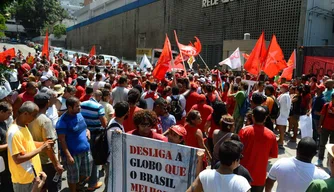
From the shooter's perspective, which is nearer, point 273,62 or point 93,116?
point 93,116

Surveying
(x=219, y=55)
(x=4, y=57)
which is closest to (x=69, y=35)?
(x=219, y=55)

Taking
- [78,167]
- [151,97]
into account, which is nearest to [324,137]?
[151,97]

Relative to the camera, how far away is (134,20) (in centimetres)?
4438

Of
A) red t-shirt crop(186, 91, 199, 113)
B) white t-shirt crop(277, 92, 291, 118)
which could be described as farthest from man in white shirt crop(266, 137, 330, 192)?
white t-shirt crop(277, 92, 291, 118)

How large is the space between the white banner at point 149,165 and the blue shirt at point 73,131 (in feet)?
3.50

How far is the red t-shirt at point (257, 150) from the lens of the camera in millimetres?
3484

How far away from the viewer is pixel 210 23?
27469mm

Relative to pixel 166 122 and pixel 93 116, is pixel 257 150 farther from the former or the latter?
pixel 93 116

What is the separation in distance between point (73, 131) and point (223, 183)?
7.68 feet

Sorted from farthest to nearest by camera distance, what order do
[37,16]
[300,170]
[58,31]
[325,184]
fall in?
[58,31]
[37,16]
[300,170]
[325,184]

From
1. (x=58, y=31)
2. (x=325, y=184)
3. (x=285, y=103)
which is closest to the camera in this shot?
(x=325, y=184)

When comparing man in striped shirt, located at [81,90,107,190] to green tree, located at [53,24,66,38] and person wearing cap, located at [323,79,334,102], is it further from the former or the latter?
green tree, located at [53,24,66,38]

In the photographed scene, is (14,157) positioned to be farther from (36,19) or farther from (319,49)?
(36,19)

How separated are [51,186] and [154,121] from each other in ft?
5.64
